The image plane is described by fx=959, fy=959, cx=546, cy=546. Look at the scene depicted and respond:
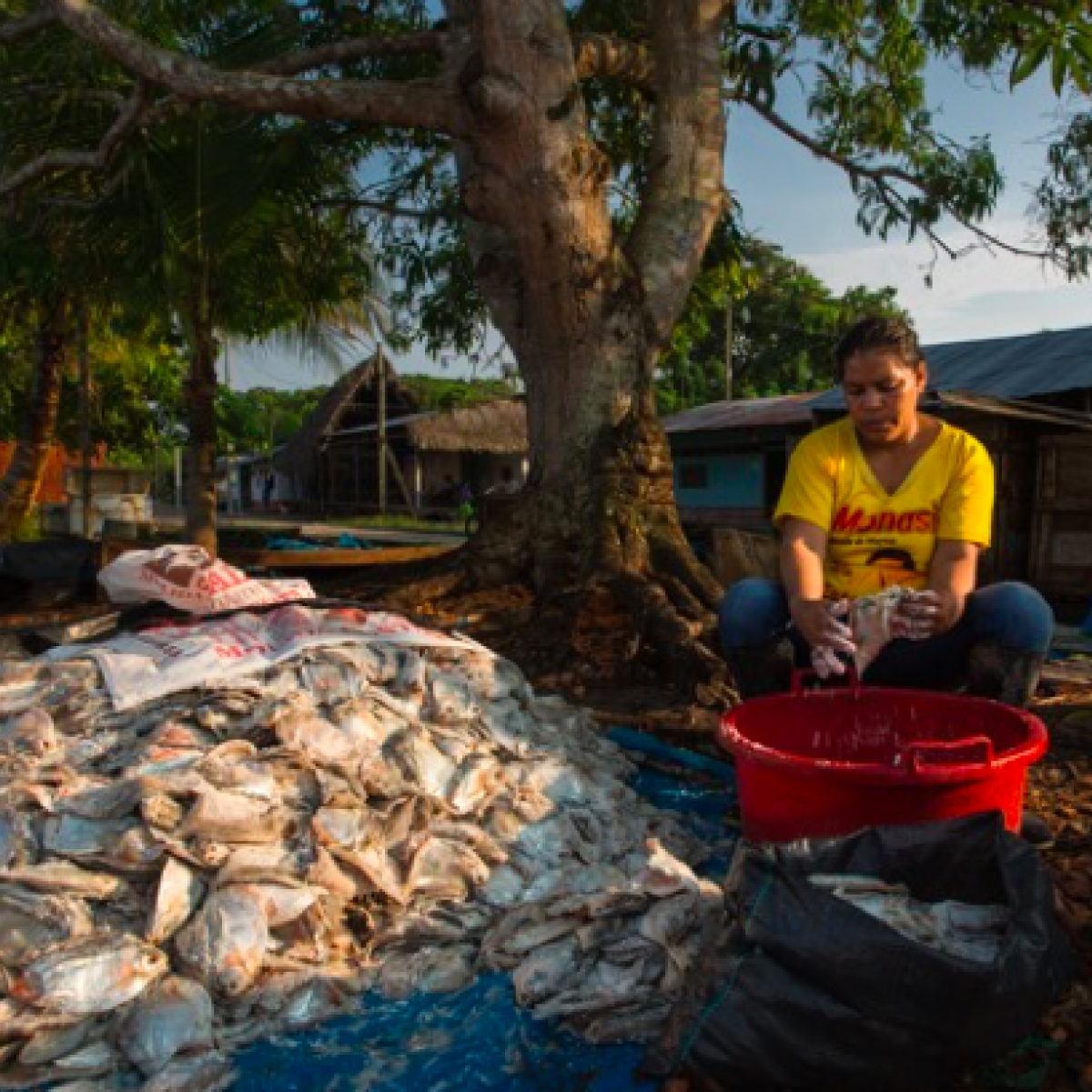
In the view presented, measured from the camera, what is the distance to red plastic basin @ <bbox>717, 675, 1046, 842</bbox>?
5.86 feet

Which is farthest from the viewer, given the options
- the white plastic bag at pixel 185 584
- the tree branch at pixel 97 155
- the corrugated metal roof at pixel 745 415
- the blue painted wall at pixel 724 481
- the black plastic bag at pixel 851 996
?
the blue painted wall at pixel 724 481

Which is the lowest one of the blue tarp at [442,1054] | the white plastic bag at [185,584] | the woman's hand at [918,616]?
the blue tarp at [442,1054]

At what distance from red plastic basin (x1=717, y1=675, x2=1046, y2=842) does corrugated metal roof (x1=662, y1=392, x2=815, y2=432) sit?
11538 millimetres

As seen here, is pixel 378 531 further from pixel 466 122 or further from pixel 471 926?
pixel 471 926

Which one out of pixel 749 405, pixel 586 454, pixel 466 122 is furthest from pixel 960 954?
pixel 749 405

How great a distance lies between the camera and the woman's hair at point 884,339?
2324mm

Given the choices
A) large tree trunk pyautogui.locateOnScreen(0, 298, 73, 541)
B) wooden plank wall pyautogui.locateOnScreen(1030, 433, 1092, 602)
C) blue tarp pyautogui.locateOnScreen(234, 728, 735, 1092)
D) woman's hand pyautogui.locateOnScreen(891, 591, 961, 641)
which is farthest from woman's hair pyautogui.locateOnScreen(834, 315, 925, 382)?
large tree trunk pyautogui.locateOnScreen(0, 298, 73, 541)

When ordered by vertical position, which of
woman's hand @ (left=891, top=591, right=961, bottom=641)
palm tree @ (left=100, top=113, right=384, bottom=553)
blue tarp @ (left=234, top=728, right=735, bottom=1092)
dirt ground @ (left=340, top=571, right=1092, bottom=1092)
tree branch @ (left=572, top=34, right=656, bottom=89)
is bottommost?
blue tarp @ (left=234, top=728, right=735, bottom=1092)

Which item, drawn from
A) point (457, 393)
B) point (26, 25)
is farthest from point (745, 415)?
point (457, 393)

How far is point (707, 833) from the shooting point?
8.86 ft

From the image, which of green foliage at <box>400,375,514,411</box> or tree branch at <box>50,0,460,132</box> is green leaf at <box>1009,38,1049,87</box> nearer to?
tree branch at <box>50,0,460,132</box>

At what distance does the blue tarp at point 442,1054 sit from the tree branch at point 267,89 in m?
4.44

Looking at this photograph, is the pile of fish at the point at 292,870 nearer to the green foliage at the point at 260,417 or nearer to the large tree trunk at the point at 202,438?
the large tree trunk at the point at 202,438

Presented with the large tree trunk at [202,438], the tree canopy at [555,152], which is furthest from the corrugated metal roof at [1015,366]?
the large tree trunk at [202,438]
